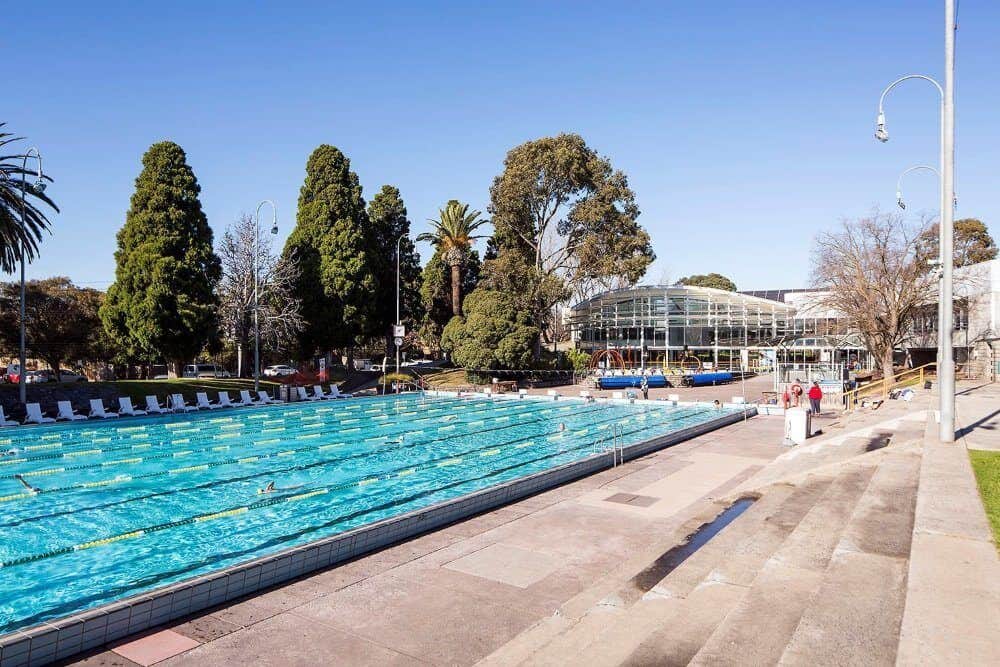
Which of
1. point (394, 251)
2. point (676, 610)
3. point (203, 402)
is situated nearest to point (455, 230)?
point (394, 251)

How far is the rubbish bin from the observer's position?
58.9 ft

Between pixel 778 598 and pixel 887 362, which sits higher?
pixel 887 362

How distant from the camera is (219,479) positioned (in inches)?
582

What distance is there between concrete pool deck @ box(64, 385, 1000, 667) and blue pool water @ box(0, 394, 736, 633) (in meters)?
2.74

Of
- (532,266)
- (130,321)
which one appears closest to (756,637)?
(130,321)

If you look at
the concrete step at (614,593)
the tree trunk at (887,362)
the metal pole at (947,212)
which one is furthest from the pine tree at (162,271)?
the tree trunk at (887,362)

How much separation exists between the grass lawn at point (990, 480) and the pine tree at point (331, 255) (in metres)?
35.7

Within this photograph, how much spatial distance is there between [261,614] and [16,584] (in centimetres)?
417

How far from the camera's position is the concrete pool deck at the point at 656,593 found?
5129mm

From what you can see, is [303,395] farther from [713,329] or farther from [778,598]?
[713,329]

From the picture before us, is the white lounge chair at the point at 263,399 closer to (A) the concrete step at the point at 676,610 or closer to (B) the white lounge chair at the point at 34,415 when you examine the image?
(B) the white lounge chair at the point at 34,415

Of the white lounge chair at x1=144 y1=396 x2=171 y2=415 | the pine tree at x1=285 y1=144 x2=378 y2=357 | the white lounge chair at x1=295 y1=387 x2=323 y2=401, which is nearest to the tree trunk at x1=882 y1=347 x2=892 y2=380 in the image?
the white lounge chair at x1=295 y1=387 x2=323 y2=401

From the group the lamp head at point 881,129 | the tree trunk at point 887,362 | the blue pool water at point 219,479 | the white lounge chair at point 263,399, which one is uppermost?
the lamp head at point 881,129

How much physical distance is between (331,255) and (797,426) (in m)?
32.1
